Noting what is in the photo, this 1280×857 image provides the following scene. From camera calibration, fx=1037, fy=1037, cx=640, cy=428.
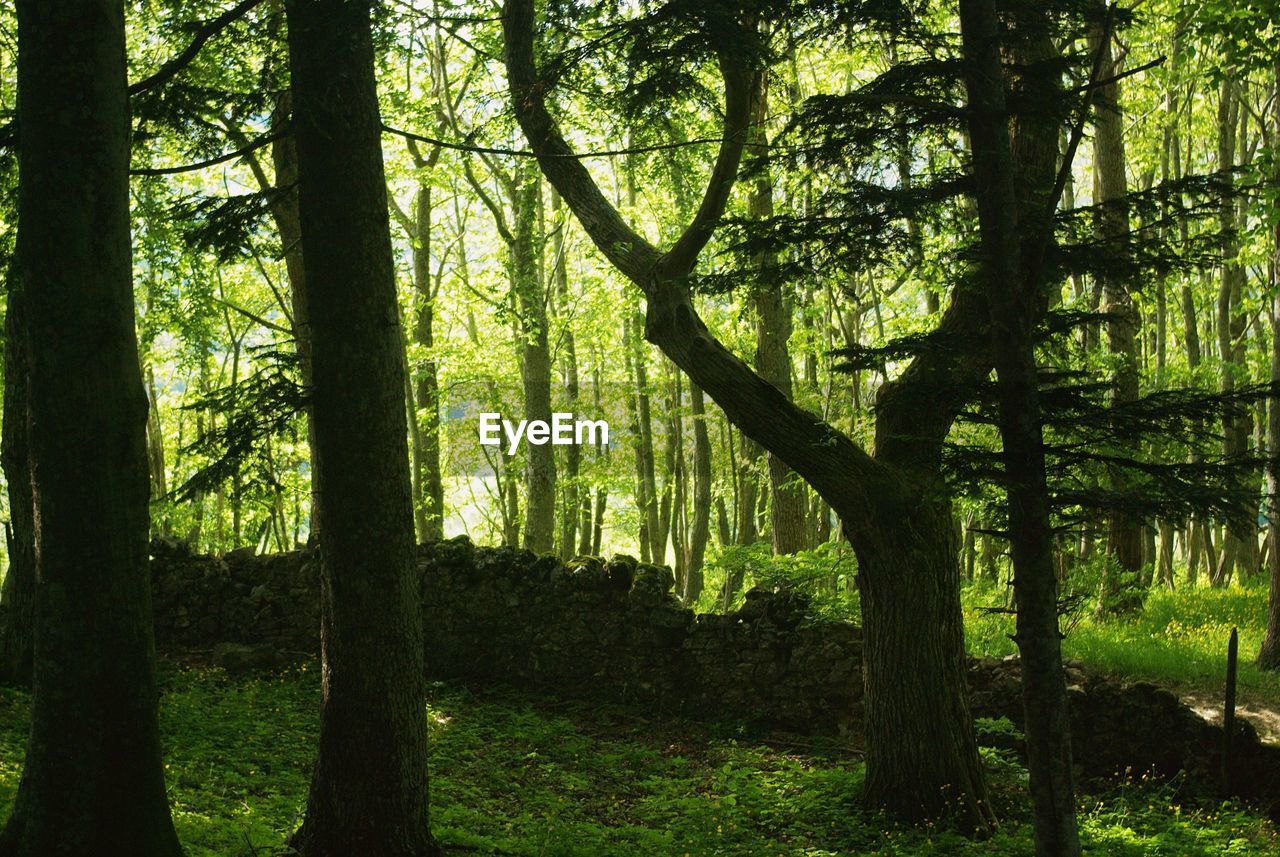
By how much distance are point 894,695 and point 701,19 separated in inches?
178

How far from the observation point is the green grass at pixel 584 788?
6.35 m

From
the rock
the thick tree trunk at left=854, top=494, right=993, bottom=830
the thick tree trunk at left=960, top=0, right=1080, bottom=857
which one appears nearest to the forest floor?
the thick tree trunk at left=854, top=494, right=993, bottom=830

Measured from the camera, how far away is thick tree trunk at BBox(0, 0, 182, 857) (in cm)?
422

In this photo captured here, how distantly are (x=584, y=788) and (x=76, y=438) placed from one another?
4.95 metres

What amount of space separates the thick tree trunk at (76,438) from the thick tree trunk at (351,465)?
1.07 metres

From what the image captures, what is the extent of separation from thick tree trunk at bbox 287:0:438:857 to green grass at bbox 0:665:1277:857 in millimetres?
708

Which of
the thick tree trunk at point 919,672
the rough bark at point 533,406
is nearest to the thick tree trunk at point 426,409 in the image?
the rough bark at point 533,406

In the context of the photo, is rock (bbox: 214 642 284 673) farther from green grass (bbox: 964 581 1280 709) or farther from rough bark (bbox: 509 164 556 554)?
green grass (bbox: 964 581 1280 709)

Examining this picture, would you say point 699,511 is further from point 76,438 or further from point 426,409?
point 76,438

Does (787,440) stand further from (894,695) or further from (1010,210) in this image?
(1010,210)

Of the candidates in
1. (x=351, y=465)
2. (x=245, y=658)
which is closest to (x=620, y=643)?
(x=245, y=658)

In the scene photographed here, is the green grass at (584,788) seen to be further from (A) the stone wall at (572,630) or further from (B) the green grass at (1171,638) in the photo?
(B) the green grass at (1171,638)

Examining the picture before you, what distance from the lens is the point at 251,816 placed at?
6.20m

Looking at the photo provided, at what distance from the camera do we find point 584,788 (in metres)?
7.93
